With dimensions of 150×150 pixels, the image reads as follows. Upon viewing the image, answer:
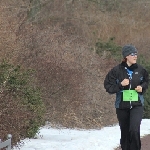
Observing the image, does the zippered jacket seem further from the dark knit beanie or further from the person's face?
the dark knit beanie

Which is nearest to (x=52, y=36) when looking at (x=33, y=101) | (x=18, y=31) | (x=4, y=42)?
(x=18, y=31)

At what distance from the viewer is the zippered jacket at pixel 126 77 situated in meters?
6.66

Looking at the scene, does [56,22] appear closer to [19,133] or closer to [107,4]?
[107,4]

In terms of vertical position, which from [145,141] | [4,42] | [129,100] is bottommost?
[145,141]

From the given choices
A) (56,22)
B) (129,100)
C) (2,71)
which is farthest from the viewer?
(56,22)

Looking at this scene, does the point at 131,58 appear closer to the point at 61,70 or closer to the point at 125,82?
the point at 125,82

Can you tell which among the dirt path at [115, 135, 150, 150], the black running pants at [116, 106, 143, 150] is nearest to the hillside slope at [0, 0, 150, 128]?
the dirt path at [115, 135, 150, 150]

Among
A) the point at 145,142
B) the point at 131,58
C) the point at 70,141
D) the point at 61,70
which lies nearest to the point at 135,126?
the point at 131,58

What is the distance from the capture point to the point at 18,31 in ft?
45.9

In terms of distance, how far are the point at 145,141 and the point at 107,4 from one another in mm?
24310

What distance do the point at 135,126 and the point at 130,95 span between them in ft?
1.36

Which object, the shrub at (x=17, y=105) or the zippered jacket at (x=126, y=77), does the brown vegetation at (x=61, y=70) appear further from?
the zippered jacket at (x=126, y=77)

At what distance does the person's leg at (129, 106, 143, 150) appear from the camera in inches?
260

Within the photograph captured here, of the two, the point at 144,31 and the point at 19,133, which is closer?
the point at 19,133
